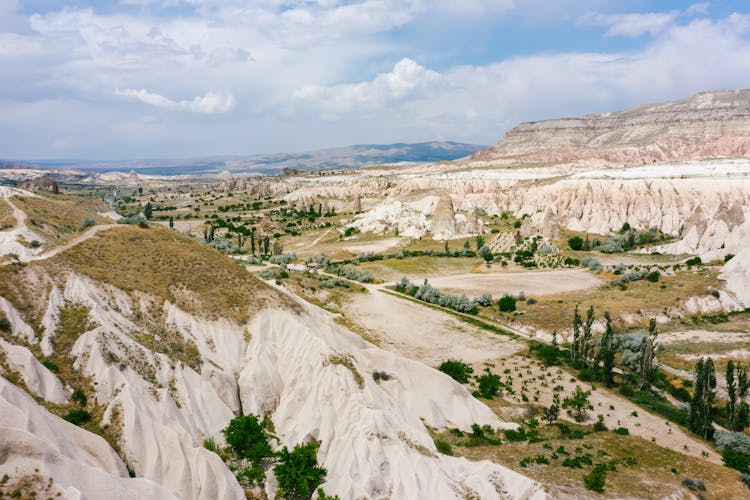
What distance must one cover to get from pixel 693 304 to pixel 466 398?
121 ft

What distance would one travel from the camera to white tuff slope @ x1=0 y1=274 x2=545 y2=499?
685 inches

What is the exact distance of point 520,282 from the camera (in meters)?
62.2

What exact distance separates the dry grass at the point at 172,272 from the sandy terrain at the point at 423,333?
571 inches

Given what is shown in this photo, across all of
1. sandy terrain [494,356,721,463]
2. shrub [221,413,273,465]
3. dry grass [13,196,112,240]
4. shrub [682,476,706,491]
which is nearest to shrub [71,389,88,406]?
shrub [221,413,273,465]

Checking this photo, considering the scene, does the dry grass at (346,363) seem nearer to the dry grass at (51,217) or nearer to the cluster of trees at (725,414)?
the cluster of trees at (725,414)

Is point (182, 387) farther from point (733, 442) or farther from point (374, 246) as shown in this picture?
point (374, 246)

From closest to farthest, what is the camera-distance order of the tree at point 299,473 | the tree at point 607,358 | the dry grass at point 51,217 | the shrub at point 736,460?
1. the tree at point 299,473
2. the shrub at point 736,460
3. the tree at point 607,358
4. the dry grass at point 51,217

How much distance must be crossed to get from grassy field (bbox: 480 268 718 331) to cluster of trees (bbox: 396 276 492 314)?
1.40 metres

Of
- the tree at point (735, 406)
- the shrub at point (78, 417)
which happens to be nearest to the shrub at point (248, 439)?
the shrub at point (78, 417)

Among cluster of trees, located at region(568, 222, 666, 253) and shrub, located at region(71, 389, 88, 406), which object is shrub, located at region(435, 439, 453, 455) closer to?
shrub, located at region(71, 389, 88, 406)

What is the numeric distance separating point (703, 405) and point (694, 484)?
8850mm

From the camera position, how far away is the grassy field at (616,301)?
48938mm

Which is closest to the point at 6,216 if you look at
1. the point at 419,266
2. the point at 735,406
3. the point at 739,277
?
the point at 419,266

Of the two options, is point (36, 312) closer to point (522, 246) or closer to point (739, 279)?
point (739, 279)
